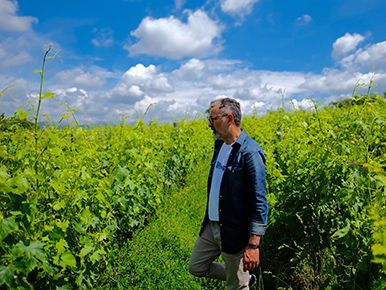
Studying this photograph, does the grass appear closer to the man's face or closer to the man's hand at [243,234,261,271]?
the man's hand at [243,234,261,271]

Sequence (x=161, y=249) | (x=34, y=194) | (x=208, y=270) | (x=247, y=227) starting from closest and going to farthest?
(x=34, y=194) < (x=247, y=227) < (x=208, y=270) < (x=161, y=249)

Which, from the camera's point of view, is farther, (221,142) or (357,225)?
(221,142)

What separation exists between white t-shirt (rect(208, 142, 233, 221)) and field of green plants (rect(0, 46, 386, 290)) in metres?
0.74

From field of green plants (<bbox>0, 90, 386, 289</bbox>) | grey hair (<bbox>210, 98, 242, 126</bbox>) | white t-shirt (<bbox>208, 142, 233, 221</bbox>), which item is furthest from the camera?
white t-shirt (<bbox>208, 142, 233, 221</bbox>)

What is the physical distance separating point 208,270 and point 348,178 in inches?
59.7

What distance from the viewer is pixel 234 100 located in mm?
2572

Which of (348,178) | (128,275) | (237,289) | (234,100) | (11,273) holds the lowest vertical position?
(128,275)

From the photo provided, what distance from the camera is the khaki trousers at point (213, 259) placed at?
255cm

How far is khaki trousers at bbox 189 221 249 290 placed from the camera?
2551mm

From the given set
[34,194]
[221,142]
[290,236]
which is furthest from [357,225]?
[34,194]

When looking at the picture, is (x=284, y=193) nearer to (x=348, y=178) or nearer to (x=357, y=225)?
(x=348, y=178)

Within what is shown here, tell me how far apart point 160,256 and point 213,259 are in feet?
3.85

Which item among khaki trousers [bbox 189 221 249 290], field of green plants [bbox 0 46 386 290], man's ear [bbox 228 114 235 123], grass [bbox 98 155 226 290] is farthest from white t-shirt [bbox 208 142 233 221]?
grass [bbox 98 155 226 290]

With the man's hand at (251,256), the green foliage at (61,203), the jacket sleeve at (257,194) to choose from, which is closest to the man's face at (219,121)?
the jacket sleeve at (257,194)
